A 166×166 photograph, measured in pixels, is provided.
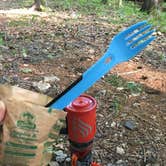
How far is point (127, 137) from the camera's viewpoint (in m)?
2.65

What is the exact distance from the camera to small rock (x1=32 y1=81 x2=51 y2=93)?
10.8 ft

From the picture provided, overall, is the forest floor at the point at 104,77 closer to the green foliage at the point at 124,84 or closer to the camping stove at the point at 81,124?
the green foliage at the point at 124,84

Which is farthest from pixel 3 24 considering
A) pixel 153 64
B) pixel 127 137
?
pixel 127 137

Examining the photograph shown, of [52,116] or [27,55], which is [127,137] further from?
[27,55]

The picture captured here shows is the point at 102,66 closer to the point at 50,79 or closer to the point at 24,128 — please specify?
the point at 24,128

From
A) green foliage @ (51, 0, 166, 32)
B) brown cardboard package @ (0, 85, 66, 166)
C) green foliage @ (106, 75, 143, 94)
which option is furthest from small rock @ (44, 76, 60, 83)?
green foliage @ (51, 0, 166, 32)

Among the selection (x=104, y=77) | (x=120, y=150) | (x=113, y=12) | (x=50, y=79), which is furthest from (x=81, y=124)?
(x=113, y=12)

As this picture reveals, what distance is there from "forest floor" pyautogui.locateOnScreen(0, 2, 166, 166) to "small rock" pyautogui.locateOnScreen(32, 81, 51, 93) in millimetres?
27

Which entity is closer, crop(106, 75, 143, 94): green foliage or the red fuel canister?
the red fuel canister

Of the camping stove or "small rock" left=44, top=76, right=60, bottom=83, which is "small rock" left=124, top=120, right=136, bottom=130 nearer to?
the camping stove

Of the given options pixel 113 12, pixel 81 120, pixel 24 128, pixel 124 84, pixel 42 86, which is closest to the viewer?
pixel 24 128

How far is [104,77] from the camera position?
12.0 ft

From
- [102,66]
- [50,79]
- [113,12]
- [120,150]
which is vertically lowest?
[120,150]

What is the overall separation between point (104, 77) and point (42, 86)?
26.8 inches
